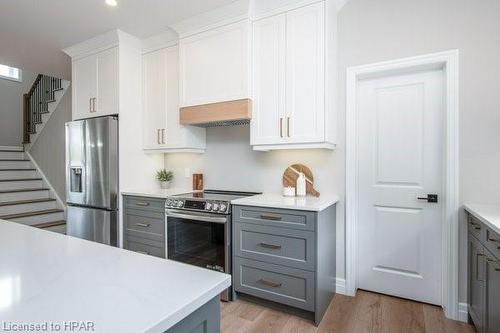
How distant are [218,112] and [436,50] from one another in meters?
1.92

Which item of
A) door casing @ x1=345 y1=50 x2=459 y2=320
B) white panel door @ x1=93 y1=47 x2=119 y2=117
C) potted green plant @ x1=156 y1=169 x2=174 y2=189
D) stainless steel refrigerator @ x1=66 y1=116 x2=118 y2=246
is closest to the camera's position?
door casing @ x1=345 y1=50 x2=459 y2=320

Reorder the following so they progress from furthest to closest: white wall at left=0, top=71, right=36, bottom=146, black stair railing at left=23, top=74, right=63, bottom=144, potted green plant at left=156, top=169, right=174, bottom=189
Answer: white wall at left=0, top=71, right=36, bottom=146
black stair railing at left=23, top=74, right=63, bottom=144
potted green plant at left=156, top=169, right=174, bottom=189

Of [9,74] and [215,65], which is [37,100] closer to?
[9,74]

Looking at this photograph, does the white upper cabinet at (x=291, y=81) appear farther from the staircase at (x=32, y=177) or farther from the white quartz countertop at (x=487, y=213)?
the staircase at (x=32, y=177)

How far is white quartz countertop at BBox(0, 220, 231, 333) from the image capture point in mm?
602

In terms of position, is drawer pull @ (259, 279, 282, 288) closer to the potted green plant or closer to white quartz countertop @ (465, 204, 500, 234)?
white quartz countertop @ (465, 204, 500, 234)

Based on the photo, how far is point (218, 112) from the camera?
2.69m

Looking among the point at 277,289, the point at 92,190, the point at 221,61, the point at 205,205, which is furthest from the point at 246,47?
the point at 92,190

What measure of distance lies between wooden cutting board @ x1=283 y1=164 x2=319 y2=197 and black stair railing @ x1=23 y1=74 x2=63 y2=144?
4717 mm

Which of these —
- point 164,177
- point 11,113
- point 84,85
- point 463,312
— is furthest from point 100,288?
point 11,113

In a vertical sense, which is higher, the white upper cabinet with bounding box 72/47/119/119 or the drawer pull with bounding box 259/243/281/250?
the white upper cabinet with bounding box 72/47/119/119

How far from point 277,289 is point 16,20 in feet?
12.2

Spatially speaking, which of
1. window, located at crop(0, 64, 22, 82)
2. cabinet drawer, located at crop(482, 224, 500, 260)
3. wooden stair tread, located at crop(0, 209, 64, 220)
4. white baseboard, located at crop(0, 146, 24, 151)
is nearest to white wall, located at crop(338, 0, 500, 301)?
cabinet drawer, located at crop(482, 224, 500, 260)

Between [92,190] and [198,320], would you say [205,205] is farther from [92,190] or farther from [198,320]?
[198,320]
